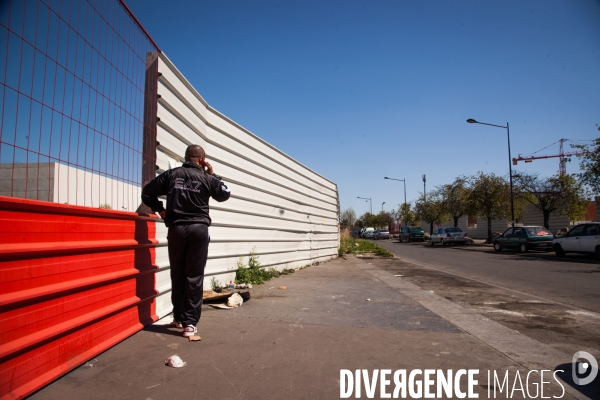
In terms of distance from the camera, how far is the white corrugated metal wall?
5062mm

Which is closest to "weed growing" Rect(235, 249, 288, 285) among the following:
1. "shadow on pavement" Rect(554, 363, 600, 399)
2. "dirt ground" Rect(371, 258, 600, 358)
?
"dirt ground" Rect(371, 258, 600, 358)

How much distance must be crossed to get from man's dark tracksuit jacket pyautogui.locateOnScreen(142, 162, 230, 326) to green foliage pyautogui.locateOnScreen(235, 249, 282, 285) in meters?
3.24

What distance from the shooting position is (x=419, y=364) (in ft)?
11.2

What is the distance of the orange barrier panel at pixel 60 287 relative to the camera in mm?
2521

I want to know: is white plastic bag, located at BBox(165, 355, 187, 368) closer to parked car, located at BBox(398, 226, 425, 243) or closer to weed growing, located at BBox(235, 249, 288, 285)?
weed growing, located at BBox(235, 249, 288, 285)

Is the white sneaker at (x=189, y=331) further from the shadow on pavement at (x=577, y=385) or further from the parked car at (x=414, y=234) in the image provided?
the parked car at (x=414, y=234)

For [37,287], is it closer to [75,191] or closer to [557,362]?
[75,191]

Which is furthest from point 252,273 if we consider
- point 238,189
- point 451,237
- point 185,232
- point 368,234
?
point 368,234

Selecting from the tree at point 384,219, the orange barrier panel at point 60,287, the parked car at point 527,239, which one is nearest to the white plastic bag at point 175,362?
the orange barrier panel at point 60,287

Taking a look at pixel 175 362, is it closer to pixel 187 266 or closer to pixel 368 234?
pixel 187 266

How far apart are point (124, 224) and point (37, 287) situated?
3.93 feet

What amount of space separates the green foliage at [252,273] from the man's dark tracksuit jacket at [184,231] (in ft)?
10.6

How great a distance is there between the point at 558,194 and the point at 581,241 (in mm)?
12825

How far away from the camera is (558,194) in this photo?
28406 millimetres
